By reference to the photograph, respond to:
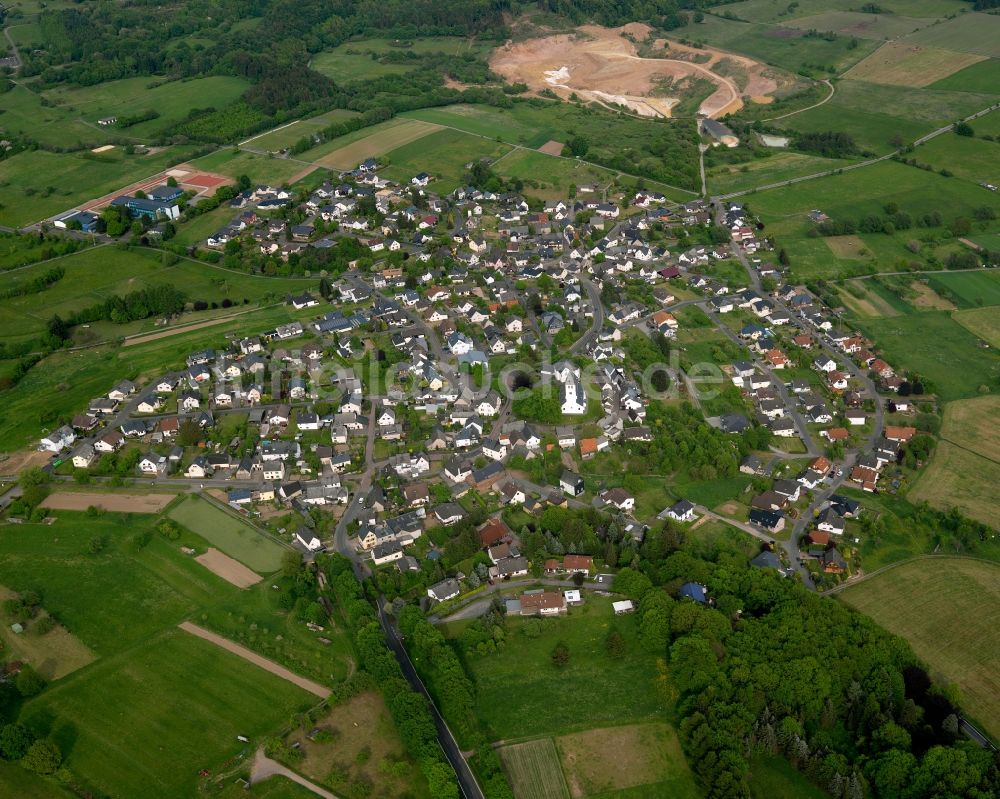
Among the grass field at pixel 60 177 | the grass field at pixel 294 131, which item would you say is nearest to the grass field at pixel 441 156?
the grass field at pixel 294 131

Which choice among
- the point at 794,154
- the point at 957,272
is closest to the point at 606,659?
the point at 957,272

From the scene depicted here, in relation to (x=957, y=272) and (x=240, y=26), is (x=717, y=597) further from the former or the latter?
(x=240, y=26)

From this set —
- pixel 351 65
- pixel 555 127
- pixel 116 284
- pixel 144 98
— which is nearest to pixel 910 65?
pixel 555 127

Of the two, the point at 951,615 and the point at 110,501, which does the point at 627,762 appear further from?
the point at 110,501

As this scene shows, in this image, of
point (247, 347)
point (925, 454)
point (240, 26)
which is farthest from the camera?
point (240, 26)

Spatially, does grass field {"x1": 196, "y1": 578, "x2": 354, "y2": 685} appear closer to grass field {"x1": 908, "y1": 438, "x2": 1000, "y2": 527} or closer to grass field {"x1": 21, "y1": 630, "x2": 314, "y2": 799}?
grass field {"x1": 21, "y1": 630, "x2": 314, "y2": 799}

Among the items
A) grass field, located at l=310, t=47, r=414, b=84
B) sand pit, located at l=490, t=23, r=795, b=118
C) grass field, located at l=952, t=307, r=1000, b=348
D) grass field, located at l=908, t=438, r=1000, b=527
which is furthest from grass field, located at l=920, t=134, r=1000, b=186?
grass field, located at l=310, t=47, r=414, b=84
